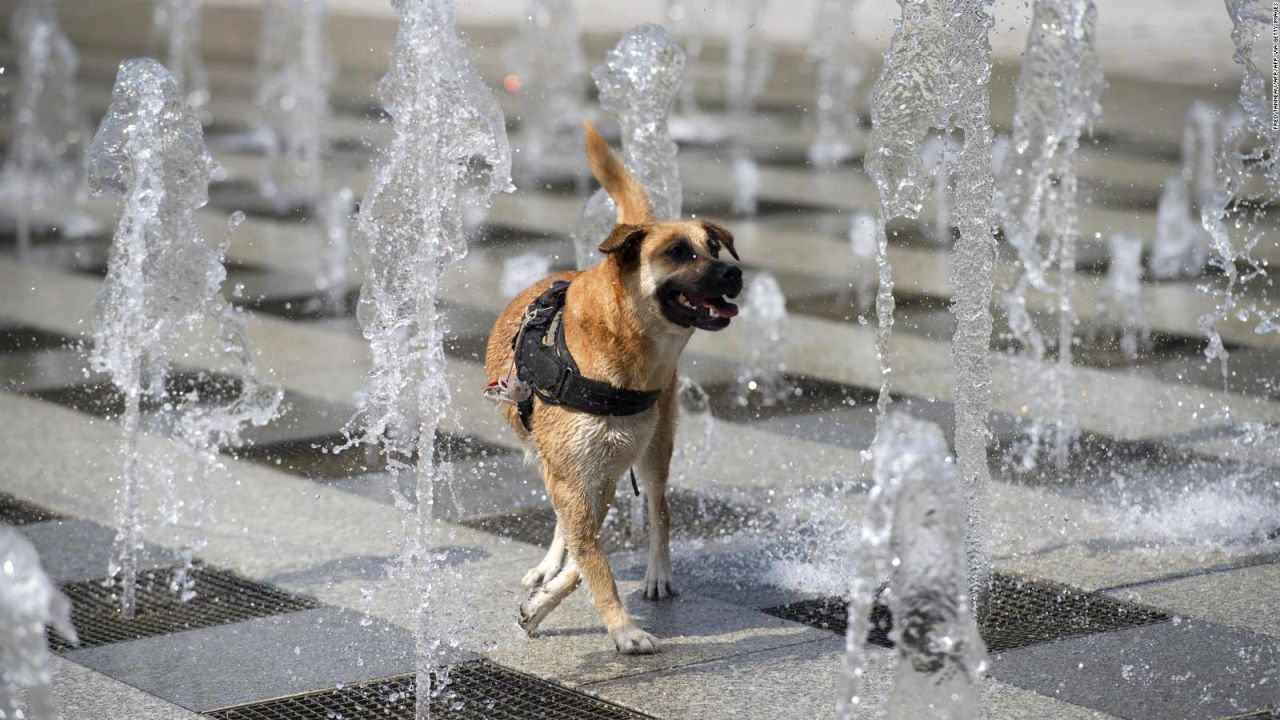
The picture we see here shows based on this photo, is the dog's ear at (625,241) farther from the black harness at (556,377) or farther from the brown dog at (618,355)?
the black harness at (556,377)

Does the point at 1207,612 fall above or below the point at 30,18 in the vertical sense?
below

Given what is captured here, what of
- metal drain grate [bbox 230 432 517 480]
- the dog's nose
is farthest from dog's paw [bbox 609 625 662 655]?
metal drain grate [bbox 230 432 517 480]

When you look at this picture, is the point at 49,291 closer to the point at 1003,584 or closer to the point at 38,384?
the point at 38,384

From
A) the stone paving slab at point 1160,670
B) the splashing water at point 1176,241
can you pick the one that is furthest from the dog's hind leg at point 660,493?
the splashing water at point 1176,241

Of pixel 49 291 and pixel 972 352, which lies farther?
pixel 49 291

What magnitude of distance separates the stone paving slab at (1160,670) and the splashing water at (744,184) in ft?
19.3

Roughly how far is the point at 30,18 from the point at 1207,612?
12613mm

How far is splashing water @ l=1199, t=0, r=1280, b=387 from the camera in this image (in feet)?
19.1

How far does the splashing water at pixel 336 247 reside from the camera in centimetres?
820

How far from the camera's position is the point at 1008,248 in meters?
8.55

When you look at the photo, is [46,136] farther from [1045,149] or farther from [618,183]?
[618,183]

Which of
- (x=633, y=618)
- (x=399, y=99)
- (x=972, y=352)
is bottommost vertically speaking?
(x=633, y=618)

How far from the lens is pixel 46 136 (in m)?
11.7

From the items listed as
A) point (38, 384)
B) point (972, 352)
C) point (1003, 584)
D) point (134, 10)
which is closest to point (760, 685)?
point (1003, 584)
